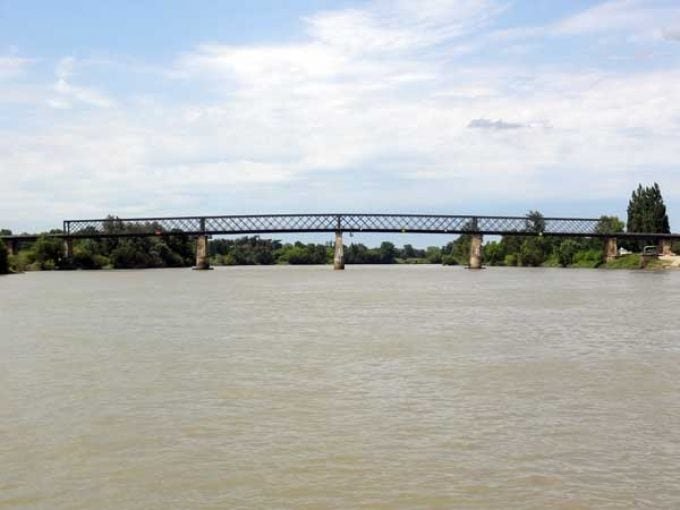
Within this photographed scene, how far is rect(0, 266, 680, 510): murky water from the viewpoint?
13.5 m

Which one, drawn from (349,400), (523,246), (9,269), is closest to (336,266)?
(523,246)

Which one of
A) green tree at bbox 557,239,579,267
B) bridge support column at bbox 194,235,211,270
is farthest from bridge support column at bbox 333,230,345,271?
green tree at bbox 557,239,579,267

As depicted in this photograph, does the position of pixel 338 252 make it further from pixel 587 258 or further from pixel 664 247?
pixel 664 247

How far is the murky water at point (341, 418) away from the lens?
44.4 feet

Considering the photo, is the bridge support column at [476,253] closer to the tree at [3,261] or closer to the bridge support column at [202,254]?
the bridge support column at [202,254]

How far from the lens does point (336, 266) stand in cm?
17338

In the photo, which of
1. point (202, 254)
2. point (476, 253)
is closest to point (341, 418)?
point (476, 253)

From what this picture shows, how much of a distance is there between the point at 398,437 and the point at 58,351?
19.0 meters

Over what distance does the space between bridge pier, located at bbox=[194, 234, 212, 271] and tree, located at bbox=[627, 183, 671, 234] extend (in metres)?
82.7

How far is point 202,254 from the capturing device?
564 feet

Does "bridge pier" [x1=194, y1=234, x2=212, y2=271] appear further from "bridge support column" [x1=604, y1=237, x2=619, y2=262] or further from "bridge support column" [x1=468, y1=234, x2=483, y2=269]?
"bridge support column" [x1=604, y1=237, x2=619, y2=262]

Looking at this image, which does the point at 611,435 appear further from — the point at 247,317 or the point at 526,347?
the point at 247,317

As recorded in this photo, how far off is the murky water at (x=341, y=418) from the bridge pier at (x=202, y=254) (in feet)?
429

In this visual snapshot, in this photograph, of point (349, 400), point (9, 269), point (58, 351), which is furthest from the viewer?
point (9, 269)
